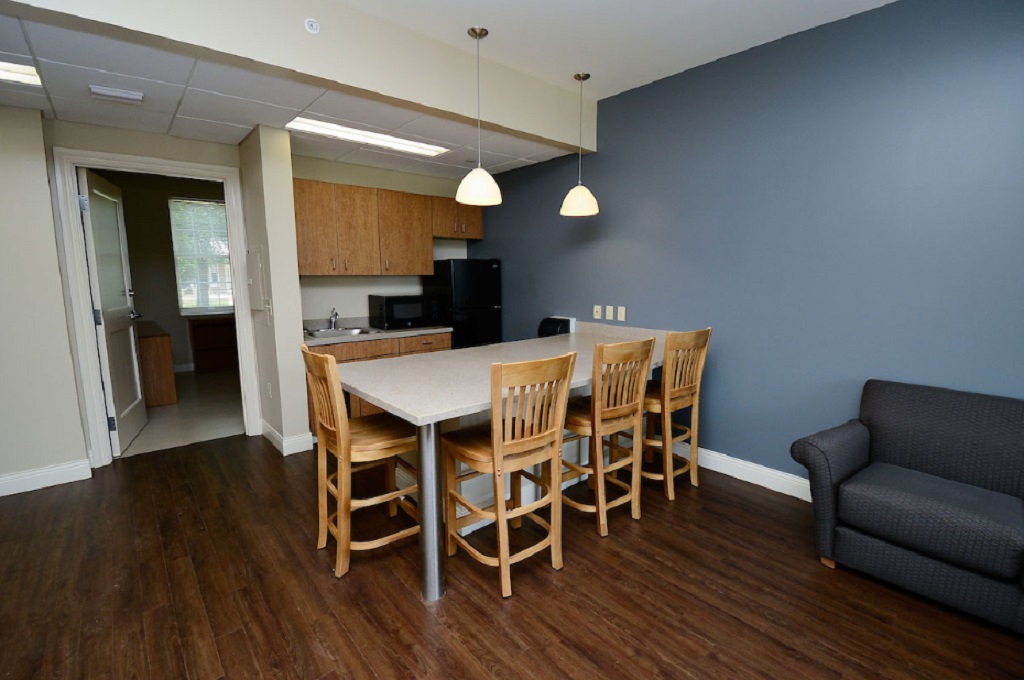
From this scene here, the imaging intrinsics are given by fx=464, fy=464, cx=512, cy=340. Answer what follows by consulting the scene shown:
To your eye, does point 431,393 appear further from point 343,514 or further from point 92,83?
point 92,83

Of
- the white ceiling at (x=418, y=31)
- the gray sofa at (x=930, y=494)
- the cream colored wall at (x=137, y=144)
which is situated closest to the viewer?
the gray sofa at (x=930, y=494)

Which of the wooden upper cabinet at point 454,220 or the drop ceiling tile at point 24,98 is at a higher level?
the drop ceiling tile at point 24,98

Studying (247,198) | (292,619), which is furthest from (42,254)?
(292,619)

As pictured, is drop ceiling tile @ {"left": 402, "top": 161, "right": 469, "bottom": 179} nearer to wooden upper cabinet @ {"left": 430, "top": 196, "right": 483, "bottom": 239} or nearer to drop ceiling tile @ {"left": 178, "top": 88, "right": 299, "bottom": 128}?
wooden upper cabinet @ {"left": 430, "top": 196, "right": 483, "bottom": 239}

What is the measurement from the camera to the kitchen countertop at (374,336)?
12.3ft

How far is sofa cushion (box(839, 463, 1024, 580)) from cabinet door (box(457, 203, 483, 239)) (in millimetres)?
3974

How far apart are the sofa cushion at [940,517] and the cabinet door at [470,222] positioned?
13.0ft

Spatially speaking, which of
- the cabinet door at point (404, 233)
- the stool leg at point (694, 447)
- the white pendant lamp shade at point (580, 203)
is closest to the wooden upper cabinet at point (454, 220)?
the cabinet door at point (404, 233)

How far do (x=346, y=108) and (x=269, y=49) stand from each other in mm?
652

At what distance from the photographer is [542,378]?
6.31 feet

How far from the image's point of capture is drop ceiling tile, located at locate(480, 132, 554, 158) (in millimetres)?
3529

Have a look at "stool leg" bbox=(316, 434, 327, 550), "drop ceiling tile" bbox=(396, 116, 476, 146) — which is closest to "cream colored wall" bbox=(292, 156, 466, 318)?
"drop ceiling tile" bbox=(396, 116, 476, 146)

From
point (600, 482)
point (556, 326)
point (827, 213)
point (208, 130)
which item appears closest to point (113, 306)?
point (208, 130)

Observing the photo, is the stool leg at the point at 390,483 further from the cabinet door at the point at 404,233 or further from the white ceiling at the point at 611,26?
the white ceiling at the point at 611,26
